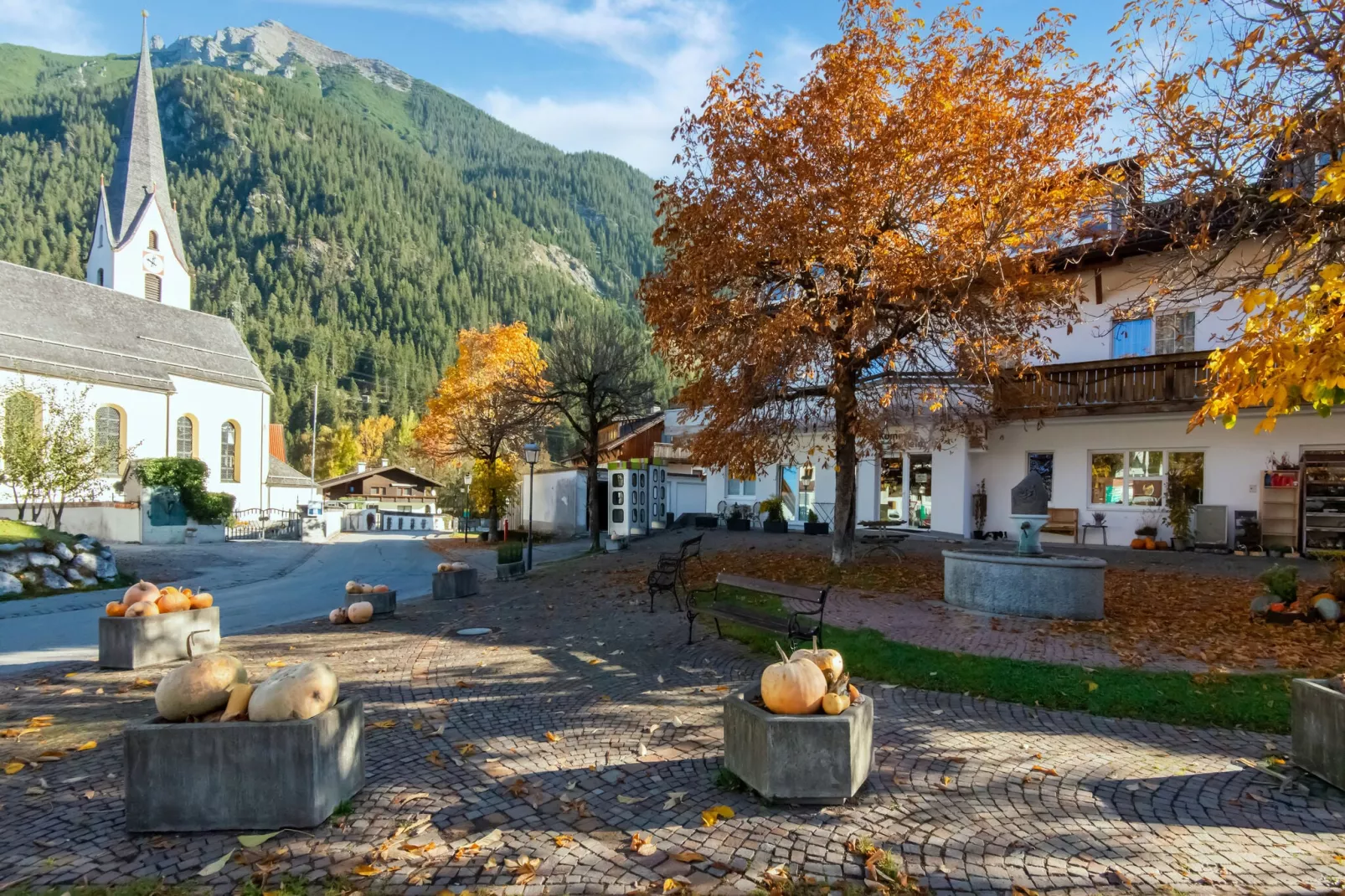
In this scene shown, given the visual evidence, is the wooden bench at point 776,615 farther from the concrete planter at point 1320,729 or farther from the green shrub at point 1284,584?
the green shrub at point 1284,584

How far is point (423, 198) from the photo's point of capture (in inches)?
7096

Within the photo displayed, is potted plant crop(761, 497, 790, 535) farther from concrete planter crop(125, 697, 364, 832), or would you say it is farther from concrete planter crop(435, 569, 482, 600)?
concrete planter crop(125, 697, 364, 832)

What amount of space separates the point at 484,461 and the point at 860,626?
29337mm

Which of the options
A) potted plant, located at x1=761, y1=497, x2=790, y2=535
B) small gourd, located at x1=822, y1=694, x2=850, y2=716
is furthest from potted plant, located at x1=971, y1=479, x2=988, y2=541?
small gourd, located at x1=822, y1=694, x2=850, y2=716

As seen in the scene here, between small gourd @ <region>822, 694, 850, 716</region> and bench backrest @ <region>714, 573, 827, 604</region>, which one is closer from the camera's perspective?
small gourd @ <region>822, 694, 850, 716</region>

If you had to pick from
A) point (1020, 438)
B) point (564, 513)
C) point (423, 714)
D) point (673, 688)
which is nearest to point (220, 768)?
point (423, 714)

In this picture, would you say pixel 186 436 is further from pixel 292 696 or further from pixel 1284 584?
pixel 1284 584

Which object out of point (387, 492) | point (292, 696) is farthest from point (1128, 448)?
point (387, 492)

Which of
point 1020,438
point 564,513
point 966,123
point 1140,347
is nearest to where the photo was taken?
point 966,123

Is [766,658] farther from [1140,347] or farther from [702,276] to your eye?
[1140,347]

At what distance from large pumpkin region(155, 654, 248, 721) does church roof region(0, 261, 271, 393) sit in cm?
3667

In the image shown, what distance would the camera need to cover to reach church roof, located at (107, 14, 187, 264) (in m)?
53.5

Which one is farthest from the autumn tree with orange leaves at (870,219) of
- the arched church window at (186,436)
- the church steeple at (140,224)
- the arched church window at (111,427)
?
the church steeple at (140,224)

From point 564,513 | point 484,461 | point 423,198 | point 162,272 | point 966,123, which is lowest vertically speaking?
point 564,513
